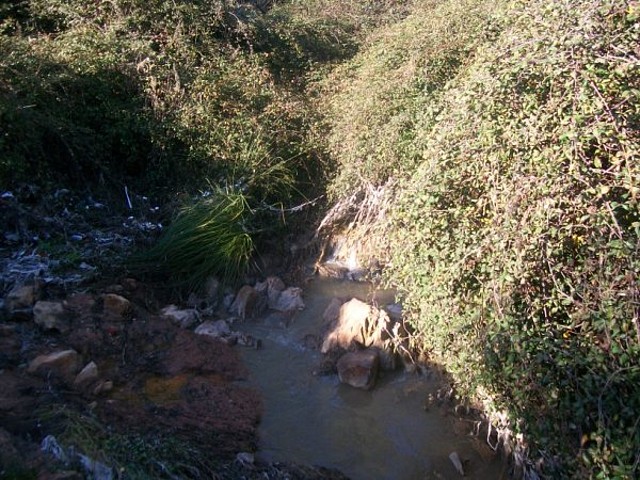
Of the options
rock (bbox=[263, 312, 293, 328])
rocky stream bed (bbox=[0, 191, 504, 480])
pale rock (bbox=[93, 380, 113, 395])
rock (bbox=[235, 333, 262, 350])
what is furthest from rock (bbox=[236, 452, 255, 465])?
rock (bbox=[263, 312, 293, 328])

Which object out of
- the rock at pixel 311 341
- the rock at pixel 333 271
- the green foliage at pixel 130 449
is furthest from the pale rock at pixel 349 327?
the green foliage at pixel 130 449

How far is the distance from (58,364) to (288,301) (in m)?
2.21

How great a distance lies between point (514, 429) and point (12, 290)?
4.05 metres

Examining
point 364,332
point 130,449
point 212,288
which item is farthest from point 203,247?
point 130,449

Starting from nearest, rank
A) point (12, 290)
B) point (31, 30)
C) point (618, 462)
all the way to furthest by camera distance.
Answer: point (618, 462) < point (12, 290) < point (31, 30)

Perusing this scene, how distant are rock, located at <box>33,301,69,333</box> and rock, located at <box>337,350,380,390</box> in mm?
2238

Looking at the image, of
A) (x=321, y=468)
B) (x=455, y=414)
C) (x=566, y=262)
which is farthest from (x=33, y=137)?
(x=566, y=262)

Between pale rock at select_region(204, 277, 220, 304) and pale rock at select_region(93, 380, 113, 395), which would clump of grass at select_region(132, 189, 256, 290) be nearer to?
pale rock at select_region(204, 277, 220, 304)

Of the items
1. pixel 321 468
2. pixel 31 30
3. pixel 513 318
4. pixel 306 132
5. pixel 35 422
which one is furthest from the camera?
pixel 31 30

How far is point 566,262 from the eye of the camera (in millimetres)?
3369

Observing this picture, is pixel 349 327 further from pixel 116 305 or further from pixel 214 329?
pixel 116 305

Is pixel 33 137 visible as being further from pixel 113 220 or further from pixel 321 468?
pixel 321 468

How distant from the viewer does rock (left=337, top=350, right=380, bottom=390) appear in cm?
485

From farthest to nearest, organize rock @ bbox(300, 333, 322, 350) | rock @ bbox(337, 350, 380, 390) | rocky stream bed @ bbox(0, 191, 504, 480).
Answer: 1. rock @ bbox(300, 333, 322, 350)
2. rock @ bbox(337, 350, 380, 390)
3. rocky stream bed @ bbox(0, 191, 504, 480)
